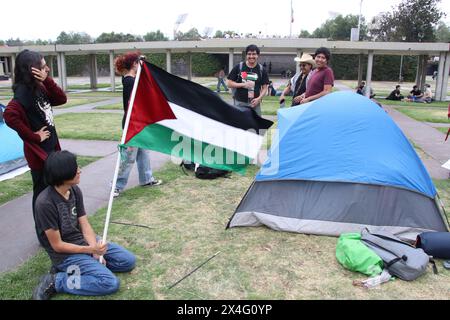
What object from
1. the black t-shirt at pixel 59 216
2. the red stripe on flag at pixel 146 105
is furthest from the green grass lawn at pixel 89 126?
the black t-shirt at pixel 59 216

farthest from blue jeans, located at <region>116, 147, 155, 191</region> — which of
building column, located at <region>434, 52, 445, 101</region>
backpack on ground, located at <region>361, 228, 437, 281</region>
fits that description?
building column, located at <region>434, 52, 445, 101</region>

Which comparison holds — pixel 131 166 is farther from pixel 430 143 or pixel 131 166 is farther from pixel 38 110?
pixel 430 143

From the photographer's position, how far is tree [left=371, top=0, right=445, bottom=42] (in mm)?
43156

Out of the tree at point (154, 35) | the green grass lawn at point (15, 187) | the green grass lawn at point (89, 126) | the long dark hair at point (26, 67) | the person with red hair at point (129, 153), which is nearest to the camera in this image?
the long dark hair at point (26, 67)

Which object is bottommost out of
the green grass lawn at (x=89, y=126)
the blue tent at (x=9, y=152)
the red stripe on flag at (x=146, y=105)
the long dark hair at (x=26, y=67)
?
the green grass lawn at (x=89, y=126)

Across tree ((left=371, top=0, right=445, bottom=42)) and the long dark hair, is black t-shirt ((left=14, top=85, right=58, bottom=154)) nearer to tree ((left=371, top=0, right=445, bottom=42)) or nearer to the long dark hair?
the long dark hair

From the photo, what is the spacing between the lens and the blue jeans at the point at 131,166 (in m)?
5.27

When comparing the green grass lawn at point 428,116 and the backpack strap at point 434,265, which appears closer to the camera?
the backpack strap at point 434,265

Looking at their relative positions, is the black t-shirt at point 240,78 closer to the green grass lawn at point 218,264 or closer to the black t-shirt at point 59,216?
the green grass lawn at point 218,264

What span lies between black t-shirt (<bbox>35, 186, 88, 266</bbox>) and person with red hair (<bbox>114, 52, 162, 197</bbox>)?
1.55 m

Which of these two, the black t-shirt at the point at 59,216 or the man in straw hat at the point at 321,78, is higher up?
the man in straw hat at the point at 321,78

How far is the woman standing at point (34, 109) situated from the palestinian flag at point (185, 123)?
76 centimetres

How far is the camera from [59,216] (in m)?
2.96
